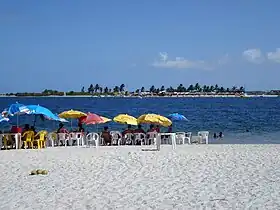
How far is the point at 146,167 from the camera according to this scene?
13430 mm

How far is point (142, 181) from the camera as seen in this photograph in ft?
36.8

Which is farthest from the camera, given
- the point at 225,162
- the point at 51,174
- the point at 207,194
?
the point at 225,162

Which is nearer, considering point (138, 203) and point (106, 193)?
point (138, 203)

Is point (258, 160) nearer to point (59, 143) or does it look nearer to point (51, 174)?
point (51, 174)

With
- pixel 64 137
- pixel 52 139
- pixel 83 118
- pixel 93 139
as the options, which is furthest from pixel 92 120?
pixel 52 139

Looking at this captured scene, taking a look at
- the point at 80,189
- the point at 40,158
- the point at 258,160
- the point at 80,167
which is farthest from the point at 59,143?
the point at 80,189

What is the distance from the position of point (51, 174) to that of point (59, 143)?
859cm

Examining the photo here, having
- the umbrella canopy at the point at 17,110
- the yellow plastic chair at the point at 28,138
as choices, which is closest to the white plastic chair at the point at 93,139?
Result: the yellow plastic chair at the point at 28,138

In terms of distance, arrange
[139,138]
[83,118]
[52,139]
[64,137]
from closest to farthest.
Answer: [52,139] < [64,137] < [139,138] < [83,118]

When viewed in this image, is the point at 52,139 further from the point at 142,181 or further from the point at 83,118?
the point at 142,181

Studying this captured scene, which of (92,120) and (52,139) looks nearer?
(52,139)

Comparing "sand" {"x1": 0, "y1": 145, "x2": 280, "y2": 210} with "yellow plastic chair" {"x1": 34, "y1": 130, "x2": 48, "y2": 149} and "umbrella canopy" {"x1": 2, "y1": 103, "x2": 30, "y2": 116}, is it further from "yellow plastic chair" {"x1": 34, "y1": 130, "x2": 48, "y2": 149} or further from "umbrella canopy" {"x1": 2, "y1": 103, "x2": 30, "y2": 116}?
"umbrella canopy" {"x1": 2, "y1": 103, "x2": 30, "y2": 116}

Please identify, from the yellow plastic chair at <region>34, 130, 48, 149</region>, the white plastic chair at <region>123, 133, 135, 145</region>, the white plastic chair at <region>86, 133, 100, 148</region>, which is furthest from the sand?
the white plastic chair at <region>123, 133, 135, 145</region>

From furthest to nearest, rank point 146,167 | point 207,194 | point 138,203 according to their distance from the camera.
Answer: point 146,167 → point 207,194 → point 138,203
